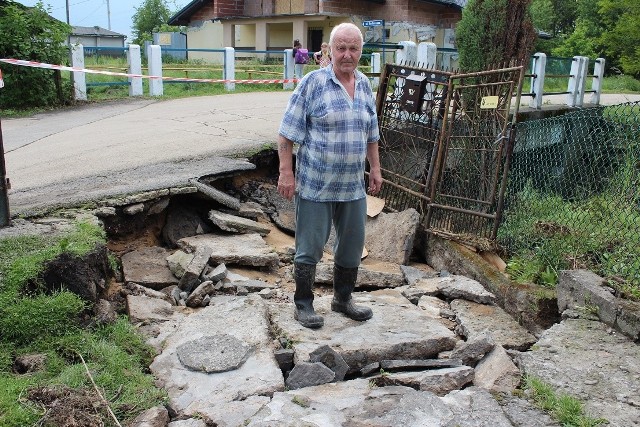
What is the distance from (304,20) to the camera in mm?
29344

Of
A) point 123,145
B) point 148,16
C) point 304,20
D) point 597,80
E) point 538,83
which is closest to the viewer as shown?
point 123,145

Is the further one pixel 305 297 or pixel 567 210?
pixel 567 210

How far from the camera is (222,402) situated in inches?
133

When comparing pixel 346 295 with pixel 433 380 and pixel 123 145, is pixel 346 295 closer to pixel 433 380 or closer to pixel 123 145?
pixel 433 380

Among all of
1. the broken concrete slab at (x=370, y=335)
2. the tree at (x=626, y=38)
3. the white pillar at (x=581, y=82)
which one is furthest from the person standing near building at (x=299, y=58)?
the broken concrete slab at (x=370, y=335)

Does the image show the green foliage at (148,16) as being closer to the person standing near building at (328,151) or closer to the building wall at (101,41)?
the building wall at (101,41)

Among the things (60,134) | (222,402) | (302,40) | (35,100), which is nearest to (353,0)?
(302,40)

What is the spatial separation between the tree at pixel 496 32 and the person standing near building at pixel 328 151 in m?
7.53

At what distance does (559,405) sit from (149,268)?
3.51m

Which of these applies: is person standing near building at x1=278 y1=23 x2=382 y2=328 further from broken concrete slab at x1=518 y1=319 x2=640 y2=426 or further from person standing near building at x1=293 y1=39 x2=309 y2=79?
person standing near building at x1=293 y1=39 x2=309 y2=79

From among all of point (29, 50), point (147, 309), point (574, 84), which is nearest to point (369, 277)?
point (147, 309)

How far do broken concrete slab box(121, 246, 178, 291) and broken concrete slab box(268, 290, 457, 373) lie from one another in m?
1.19

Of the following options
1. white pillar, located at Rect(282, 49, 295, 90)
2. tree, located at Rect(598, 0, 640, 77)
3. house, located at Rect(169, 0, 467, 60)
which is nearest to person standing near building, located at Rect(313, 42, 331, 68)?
white pillar, located at Rect(282, 49, 295, 90)

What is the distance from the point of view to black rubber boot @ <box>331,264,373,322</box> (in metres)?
4.29
